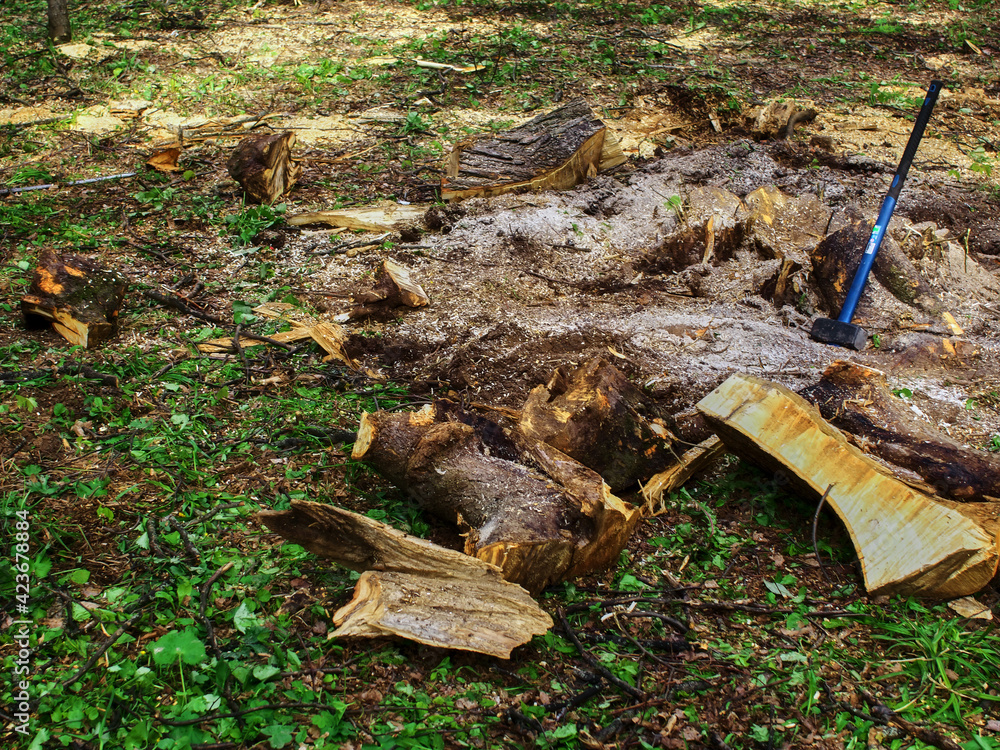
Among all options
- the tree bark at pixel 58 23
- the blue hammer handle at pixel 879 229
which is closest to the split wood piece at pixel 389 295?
the blue hammer handle at pixel 879 229

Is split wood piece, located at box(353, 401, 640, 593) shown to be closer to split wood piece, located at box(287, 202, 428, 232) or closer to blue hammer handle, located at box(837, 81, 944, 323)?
blue hammer handle, located at box(837, 81, 944, 323)

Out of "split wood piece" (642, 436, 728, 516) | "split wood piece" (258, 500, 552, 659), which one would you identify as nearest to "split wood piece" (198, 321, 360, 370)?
"split wood piece" (258, 500, 552, 659)

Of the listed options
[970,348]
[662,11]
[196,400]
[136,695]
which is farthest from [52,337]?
[662,11]

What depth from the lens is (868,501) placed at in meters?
2.53

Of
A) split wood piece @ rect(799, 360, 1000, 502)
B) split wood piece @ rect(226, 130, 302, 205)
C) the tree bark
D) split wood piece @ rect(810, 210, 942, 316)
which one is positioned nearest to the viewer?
split wood piece @ rect(799, 360, 1000, 502)

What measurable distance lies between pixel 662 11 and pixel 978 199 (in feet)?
18.7

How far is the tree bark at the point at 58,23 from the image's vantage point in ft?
26.3

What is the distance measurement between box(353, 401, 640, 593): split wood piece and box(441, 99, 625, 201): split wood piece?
279 centimetres

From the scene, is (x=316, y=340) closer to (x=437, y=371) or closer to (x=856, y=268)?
(x=437, y=371)

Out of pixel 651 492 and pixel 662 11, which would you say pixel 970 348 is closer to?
pixel 651 492

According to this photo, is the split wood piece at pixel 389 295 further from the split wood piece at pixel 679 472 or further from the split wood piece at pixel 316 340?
the split wood piece at pixel 679 472

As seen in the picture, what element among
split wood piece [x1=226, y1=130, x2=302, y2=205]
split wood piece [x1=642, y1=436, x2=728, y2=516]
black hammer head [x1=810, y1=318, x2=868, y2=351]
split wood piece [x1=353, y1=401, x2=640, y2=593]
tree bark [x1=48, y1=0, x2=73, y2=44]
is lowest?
split wood piece [x1=642, y1=436, x2=728, y2=516]

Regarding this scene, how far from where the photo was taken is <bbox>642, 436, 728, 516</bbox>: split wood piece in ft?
9.36

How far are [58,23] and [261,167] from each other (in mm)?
5149
